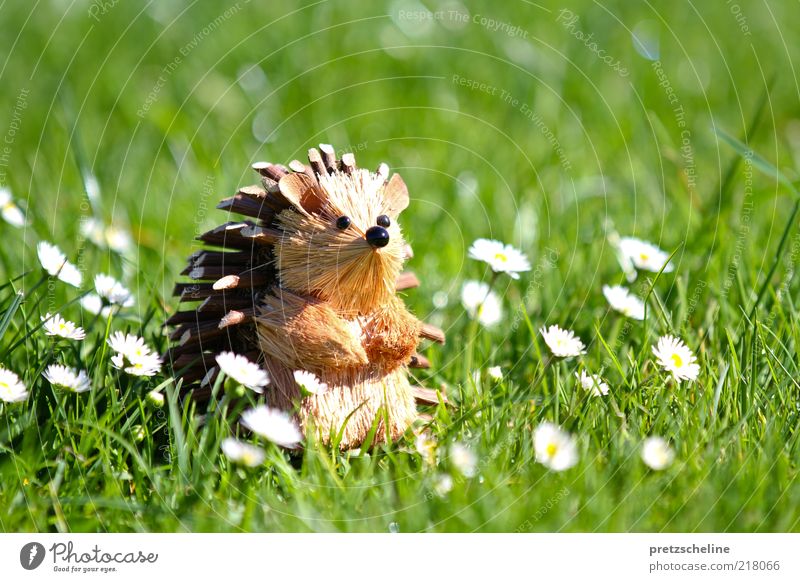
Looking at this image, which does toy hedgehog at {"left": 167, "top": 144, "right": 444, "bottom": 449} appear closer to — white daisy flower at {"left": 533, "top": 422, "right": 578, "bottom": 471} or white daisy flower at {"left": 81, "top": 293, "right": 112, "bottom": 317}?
white daisy flower at {"left": 533, "top": 422, "right": 578, "bottom": 471}

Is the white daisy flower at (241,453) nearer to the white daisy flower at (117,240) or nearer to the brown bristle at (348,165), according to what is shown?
the brown bristle at (348,165)

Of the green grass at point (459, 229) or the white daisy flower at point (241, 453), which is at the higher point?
the green grass at point (459, 229)

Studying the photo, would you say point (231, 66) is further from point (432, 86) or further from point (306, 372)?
point (306, 372)

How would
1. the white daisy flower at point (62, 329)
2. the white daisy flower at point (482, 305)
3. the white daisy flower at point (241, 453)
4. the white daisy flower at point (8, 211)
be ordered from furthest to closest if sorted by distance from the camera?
1. the white daisy flower at point (8, 211)
2. the white daisy flower at point (482, 305)
3. the white daisy flower at point (62, 329)
4. the white daisy flower at point (241, 453)

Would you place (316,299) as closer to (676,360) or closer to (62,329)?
(62,329)

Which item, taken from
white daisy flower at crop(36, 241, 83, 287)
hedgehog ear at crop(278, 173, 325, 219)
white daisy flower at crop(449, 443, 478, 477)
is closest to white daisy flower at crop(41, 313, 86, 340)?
white daisy flower at crop(36, 241, 83, 287)

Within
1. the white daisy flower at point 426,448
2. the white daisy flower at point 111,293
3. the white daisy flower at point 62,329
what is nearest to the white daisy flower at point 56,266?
the white daisy flower at point 111,293
